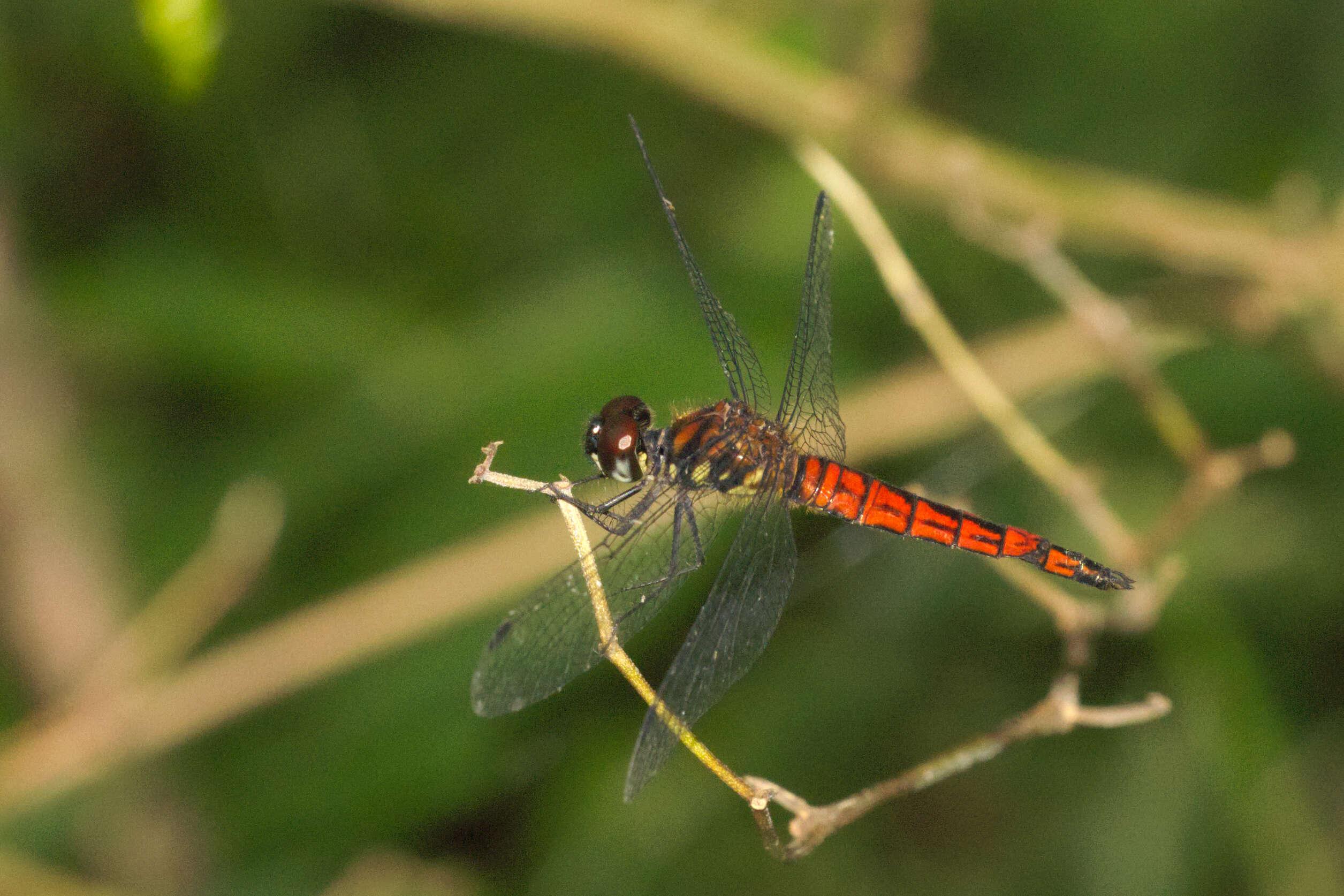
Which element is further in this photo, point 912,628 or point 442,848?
point 912,628

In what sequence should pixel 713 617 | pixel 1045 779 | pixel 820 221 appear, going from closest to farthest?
pixel 713 617, pixel 820 221, pixel 1045 779

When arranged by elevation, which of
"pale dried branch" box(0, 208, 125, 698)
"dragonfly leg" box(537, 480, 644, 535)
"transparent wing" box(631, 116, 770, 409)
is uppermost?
"pale dried branch" box(0, 208, 125, 698)

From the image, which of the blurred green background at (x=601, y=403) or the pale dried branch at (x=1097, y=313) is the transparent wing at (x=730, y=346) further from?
the pale dried branch at (x=1097, y=313)

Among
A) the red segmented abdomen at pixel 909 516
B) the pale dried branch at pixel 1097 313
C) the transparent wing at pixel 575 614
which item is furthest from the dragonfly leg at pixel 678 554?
the pale dried branch at pixel 1097 313

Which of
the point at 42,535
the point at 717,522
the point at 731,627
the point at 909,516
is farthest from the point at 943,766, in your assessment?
the point at 42,535

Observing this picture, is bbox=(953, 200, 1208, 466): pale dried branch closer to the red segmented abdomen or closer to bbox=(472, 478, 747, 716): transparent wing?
the red segmented abdomen

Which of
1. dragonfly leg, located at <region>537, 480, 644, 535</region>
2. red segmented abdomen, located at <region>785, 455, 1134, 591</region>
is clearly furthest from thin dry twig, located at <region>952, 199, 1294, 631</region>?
dragonfly leg, located at <region>537, 480, 644, 535</region>

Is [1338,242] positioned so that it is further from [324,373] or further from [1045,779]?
[324,373]

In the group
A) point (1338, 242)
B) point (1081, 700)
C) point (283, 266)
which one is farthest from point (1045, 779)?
point (283, 266)
